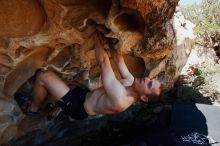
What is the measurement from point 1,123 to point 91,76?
1.15m

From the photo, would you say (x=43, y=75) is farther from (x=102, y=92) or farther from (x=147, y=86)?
(x=147, y=86)

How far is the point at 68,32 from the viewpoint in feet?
11.2

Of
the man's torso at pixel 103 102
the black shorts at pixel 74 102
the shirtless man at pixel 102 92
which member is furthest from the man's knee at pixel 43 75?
the man's torso at pixel 103 102

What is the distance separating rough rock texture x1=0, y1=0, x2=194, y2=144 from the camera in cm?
322

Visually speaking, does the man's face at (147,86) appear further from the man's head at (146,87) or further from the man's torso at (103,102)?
the man's torso at (103,102)

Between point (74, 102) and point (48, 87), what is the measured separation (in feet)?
1.05

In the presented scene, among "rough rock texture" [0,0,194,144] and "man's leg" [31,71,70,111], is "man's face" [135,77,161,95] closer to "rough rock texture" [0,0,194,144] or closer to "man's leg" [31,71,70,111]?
"rough rock texture" [0,0,194,144]

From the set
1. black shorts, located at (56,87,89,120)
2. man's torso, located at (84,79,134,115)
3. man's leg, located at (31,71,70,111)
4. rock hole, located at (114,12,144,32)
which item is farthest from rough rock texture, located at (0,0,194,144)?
man's torso, located at (84,79,134,115)

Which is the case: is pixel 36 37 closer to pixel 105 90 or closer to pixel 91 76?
pixel 105 90

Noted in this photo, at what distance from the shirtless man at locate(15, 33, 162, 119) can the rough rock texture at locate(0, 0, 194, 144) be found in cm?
15

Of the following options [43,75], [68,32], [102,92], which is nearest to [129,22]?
[68,32]

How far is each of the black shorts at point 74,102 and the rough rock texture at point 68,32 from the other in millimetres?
223

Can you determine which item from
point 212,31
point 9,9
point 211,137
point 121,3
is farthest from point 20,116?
point 212,31

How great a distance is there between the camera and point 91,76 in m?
4.36
